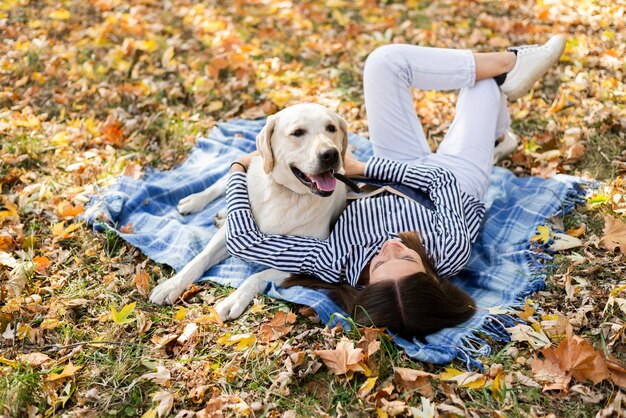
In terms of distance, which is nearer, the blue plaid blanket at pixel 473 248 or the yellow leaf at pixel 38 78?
the blue plaid blanket at pixel 473 248

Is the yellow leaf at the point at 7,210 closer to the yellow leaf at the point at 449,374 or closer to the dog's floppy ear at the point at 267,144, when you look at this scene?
the dog's floppy ear at the point at 267,144

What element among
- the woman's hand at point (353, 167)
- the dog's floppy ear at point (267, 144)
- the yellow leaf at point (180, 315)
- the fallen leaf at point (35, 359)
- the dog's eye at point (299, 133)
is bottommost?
the yellow leaf at point (180, 315)

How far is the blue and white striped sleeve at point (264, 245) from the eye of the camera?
362 cm

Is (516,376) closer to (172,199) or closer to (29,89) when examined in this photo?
(172,199)

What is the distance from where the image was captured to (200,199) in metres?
4.62

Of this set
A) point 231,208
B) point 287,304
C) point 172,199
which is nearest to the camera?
point 287,304

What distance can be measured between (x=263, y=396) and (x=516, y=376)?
132cm

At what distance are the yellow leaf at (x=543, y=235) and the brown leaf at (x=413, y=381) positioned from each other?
61.2 inches

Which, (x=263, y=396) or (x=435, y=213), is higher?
(x=435, y=213)

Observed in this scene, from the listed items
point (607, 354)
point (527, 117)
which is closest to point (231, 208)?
point (607, 354)

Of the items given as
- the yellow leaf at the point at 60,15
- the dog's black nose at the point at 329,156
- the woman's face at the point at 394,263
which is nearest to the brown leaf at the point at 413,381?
the woman's face at the point at 394,263

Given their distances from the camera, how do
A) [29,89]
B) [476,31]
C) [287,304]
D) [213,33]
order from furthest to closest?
[213,33], [476,31], [29,89], [287,304]

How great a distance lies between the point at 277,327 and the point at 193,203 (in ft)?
5.31

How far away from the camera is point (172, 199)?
4.76 m
